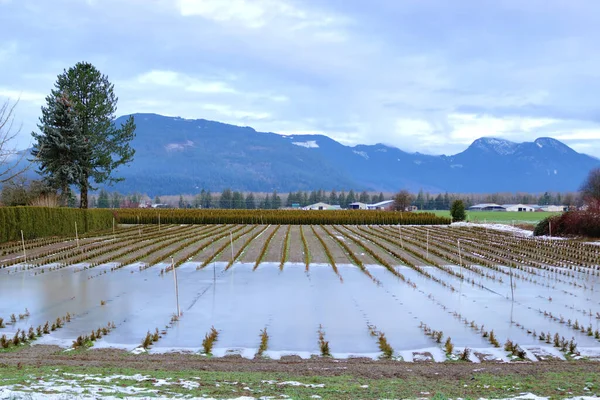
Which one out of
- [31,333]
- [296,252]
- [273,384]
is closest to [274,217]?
[296,252]

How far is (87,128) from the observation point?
149 ft

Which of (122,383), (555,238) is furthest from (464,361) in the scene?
(555,238)

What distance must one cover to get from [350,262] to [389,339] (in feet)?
39.3

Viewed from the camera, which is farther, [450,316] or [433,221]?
[433,221]

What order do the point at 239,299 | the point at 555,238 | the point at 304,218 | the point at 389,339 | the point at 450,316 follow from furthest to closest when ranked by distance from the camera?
the point at 304,218 < the point at 555,238 < the point at 239,299 < the point at 450,316 < the point at 389,339

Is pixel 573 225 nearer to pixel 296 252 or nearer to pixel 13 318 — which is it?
pixel 296 252

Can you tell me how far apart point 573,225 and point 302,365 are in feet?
102

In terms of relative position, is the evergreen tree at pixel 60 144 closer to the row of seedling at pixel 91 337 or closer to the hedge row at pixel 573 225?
the hedge row at pixel 573 225

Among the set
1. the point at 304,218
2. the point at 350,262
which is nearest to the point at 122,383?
the point at 350,262

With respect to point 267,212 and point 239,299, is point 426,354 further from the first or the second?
point 267,212

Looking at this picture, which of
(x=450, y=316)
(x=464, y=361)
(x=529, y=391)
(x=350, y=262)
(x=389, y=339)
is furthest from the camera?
(x=350, y=262)

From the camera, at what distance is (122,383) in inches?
276

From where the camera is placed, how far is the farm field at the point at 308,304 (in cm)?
988

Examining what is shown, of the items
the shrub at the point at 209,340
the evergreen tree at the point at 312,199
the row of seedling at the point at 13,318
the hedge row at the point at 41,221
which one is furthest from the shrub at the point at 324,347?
the evergreen tree at the point at 312,199
